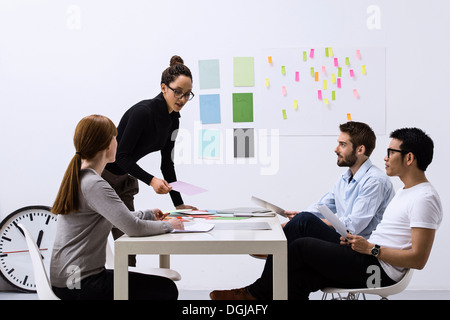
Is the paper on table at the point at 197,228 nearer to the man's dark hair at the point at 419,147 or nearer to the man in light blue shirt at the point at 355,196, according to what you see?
the man in light blue shirt at the point at 355,196

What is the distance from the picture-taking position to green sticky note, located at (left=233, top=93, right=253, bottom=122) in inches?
152

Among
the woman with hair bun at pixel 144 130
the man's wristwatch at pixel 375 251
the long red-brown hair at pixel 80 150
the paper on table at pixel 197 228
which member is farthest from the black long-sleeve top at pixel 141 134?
the man's wristwatch at pixel 375 251

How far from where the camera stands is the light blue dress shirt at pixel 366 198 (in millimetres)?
2461

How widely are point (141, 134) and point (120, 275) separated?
3.94ft

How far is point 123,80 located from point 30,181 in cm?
104

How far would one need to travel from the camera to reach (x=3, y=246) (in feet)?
12.0

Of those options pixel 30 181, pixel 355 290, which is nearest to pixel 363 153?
pixel 355 290

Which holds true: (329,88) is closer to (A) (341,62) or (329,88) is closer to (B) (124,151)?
(A) (341,62)

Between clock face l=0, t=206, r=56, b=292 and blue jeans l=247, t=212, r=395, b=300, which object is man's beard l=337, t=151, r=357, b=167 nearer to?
blue jeans l=247, t=212, r=395, b=300

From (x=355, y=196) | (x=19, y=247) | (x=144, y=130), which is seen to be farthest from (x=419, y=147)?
(x=19, y=247)

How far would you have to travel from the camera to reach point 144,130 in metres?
2.81

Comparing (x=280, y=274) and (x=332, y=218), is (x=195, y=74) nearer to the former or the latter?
(x=332, y=218)

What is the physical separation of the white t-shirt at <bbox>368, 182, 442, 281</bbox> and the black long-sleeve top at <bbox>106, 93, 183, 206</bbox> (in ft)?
3.90
